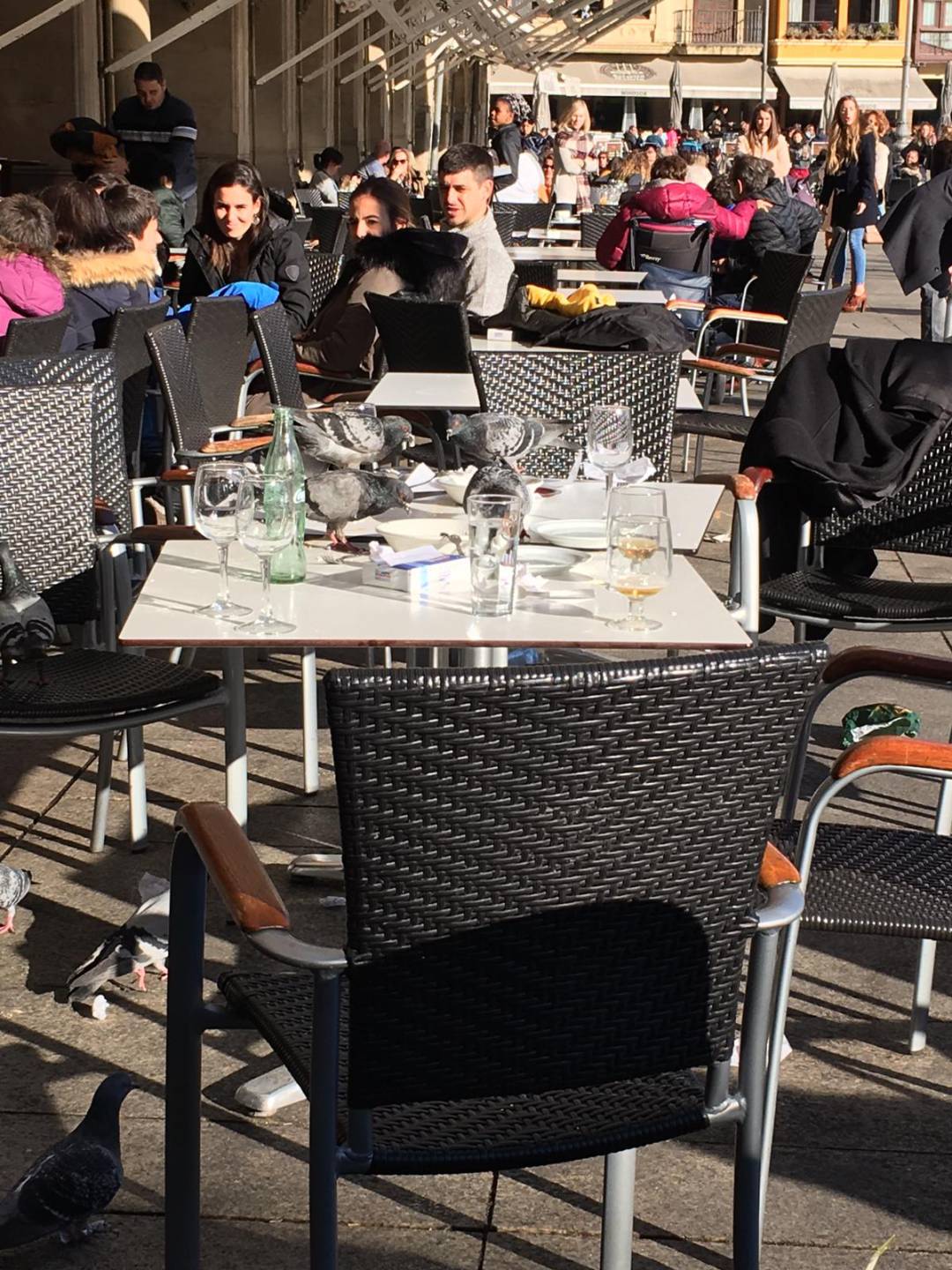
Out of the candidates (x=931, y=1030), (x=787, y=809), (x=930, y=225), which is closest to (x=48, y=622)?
(x=787, y=809)

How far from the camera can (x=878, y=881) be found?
2809 mm

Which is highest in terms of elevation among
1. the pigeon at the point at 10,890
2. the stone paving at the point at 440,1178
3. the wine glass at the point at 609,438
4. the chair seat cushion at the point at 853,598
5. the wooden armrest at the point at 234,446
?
the wine glass at the point at 609,438

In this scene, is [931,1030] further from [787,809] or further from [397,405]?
→ [397,405]

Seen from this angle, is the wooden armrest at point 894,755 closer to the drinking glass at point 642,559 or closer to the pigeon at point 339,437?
the drinking glass at point 642,559

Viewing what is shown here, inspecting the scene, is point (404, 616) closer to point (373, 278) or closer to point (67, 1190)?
point (67, 1190)

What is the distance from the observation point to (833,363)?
4.67m

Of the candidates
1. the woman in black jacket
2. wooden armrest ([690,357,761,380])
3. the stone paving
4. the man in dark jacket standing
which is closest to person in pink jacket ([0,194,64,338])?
the woman in black jacket

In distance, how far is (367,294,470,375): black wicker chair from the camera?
6.21 meters

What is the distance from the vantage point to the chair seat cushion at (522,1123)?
1.98 meters

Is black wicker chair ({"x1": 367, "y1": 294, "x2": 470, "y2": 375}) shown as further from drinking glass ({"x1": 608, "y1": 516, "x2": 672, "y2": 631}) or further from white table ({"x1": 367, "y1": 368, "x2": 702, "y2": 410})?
drinking glass ({"x1": 608, "y1": 516, "x2": 672, "y2": 631})

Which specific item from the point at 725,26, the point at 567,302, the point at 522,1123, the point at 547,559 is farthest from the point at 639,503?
the point at 725,26

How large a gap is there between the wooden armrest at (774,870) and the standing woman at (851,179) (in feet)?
40.6

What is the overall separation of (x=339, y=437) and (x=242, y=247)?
4421mm

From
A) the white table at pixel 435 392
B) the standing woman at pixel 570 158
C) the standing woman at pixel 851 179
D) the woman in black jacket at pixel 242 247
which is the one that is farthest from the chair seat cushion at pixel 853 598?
the standing woman at pixel 570 158
